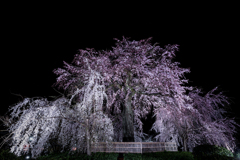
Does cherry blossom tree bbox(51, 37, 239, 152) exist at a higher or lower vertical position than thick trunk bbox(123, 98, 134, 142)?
Answer: higher

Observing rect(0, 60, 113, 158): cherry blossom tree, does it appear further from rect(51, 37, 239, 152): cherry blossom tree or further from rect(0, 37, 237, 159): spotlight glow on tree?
rect(51, 37, 239, 152): cherry blossom tree

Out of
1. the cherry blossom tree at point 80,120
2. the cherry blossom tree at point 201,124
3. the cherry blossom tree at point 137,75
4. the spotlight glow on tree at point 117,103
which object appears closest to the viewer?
the cherry blossom tree at point 80,120

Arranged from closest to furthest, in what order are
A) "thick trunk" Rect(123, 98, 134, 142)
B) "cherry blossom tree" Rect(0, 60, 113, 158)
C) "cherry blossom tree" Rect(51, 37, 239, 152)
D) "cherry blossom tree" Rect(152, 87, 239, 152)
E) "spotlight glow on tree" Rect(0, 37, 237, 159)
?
"cherry blossom tree" Rect(0, 60, 113, 158), "spotlight glow on tree" Rect(0, 37, 237, 159), "thick trunk" Rect(123, 98, 134, 142), "cherry blossom tree" Rect(51, 37, 239, 152), "cherry blossom tree" Rect(152, 87, 239, 152)

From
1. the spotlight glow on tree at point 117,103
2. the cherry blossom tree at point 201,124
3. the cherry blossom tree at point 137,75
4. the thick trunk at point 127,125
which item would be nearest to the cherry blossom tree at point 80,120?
the spotlight glow on tree at point 117,103

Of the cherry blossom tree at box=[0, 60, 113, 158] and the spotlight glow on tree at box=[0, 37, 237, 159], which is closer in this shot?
the cherry blossom tree at box=[0, 60, 113, 158]

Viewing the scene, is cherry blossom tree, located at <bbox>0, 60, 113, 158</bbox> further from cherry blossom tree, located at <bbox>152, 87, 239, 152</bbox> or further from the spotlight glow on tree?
cherry blossom tree, located at <bbox>152, 87, 239, 152</bbox>

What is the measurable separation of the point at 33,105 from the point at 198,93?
14.8m

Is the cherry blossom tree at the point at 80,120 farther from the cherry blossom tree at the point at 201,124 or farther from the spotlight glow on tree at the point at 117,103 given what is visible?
the cherry blossom tree at the point at 201,124

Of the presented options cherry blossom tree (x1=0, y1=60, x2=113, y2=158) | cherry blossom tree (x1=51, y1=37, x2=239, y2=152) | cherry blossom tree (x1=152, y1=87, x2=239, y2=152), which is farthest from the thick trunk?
cherry blossom tree (x1=152, y1=87, x2=239, y2=152)

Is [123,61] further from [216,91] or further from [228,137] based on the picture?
[228,137]

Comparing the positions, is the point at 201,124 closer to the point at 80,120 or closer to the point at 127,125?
the point at 127,125

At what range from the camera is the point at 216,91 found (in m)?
15.7

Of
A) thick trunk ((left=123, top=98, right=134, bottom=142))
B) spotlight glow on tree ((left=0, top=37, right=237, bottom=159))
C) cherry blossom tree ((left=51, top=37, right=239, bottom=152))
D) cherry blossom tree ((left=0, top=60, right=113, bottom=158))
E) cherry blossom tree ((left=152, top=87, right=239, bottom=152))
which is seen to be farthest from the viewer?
cherry blossom tree ((left=152, top=87, right=239, bottom=152))

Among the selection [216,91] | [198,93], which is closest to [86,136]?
[198,93]
